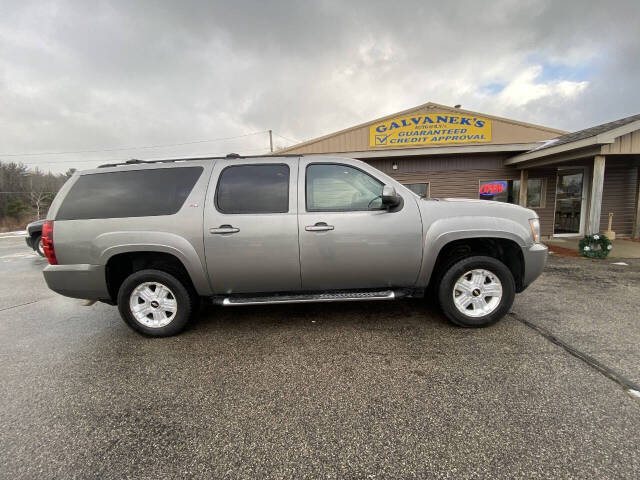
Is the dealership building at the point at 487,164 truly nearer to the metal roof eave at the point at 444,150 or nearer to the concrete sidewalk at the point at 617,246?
the metal roof eave at the point at 444,150

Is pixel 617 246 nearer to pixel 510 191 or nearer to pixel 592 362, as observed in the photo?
pixel 510 191

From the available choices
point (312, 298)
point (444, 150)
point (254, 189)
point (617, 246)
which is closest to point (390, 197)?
point (312, 298)

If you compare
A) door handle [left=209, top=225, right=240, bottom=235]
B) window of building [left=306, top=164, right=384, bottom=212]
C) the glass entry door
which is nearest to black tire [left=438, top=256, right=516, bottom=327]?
window of building [left=306, top=164, right=384, bottom=212]

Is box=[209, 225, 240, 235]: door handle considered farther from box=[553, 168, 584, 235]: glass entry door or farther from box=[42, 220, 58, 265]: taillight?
box=[553, 168, 584, 235]: glass entry door

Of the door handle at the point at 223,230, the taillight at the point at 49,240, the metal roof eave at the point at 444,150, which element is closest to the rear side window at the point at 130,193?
the taillight at the point at 49,240

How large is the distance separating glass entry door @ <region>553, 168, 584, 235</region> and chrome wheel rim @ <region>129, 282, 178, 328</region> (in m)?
12.7

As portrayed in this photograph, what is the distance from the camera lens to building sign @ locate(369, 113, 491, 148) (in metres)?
10.3

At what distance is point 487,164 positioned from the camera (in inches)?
414

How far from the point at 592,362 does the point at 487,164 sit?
31.6 feet

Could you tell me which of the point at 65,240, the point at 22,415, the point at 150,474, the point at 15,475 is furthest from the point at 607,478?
the point at 65,240

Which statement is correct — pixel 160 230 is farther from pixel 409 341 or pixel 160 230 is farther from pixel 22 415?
pixel 409 341

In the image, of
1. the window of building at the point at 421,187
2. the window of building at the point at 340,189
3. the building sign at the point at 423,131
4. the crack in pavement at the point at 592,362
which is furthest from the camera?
the window of building at the point at 421,187

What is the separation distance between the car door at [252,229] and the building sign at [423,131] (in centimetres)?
825

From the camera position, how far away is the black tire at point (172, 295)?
122 inches
